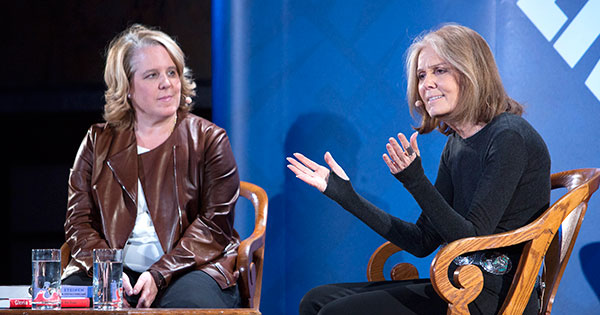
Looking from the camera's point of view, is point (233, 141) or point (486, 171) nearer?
point (486, 171)

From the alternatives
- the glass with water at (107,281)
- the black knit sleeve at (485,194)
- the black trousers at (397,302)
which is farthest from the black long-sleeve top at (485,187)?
the glass with water at (107,281)

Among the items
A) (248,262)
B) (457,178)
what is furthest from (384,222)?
(248,262)

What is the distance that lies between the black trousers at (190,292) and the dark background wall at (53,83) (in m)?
1.55

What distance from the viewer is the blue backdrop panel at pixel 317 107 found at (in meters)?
3.48

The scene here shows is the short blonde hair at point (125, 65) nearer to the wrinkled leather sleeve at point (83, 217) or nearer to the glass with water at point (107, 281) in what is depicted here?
the wrinkled leather sleeve at point (83, 217)

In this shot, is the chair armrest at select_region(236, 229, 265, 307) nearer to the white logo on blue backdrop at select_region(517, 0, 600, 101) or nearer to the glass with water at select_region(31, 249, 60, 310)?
the glass with water at select_region(31, 249, 60, 310)

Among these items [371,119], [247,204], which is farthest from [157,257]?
[371,119]

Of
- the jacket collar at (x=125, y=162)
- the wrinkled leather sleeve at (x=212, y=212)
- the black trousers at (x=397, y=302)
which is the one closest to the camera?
the black trousers at (x=397, y=302)

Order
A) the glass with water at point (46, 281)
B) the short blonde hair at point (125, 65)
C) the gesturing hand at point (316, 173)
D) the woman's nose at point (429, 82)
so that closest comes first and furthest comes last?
the glass with water at point (46, 281) → the gesturing hand at point (316, 173) → the woman's nose at point (429, 82) → the short blonde hair at point (125, 65)

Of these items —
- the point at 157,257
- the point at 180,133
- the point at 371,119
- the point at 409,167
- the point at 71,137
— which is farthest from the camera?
the point at 71,137

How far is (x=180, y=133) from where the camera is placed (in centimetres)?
280

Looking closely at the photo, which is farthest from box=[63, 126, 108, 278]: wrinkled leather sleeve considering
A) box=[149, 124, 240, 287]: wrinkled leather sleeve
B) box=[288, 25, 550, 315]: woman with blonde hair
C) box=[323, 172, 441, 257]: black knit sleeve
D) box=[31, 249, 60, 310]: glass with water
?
box=[323, 172, 441, 257]: black knit sleeve

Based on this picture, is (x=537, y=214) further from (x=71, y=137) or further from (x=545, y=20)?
(x=71, y=137)

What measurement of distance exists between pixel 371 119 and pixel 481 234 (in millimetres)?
1522
